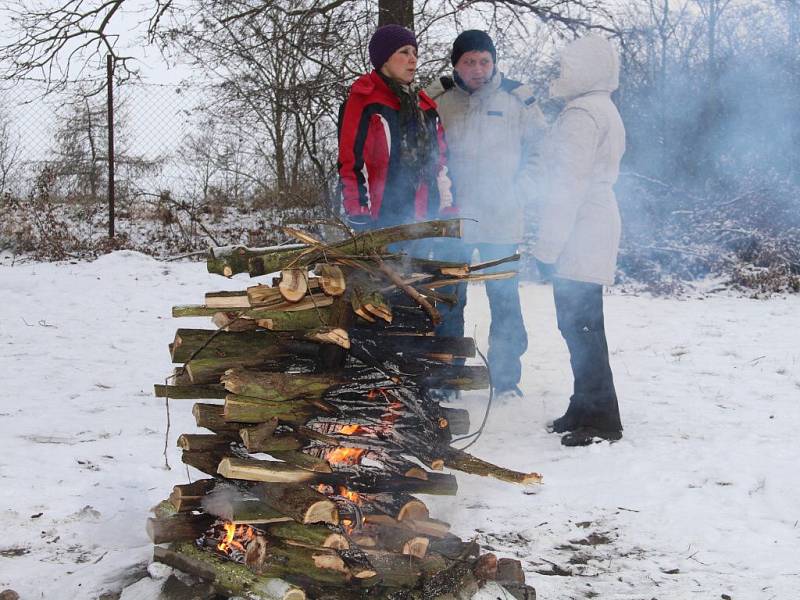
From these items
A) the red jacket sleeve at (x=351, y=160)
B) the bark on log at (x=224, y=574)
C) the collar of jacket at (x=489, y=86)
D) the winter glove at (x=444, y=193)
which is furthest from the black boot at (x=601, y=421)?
the bark on log at (x=224, y=574)

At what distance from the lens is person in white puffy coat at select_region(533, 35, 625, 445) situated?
4.03m

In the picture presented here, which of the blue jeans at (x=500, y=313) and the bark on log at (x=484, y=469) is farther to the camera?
the blue jeans at (x=500, y=313)

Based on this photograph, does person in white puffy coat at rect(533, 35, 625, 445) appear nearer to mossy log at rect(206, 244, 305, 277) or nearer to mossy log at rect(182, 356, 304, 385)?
mossy log at rect(182, 356, 304, 385)

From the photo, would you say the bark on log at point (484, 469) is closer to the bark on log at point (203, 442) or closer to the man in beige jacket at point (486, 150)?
the bark on log at point (203, 442)

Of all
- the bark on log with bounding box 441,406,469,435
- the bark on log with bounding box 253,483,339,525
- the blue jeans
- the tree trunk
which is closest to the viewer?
the bark on log with bounding box 253,483,339,525

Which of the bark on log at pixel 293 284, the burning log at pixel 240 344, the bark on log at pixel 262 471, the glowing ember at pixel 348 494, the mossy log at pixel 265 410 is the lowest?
the glowing ember at pixel 348 494

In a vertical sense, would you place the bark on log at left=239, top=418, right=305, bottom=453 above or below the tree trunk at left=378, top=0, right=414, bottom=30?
below

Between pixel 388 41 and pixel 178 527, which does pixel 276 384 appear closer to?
pixel 178 527

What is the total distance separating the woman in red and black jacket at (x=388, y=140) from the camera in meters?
4.02

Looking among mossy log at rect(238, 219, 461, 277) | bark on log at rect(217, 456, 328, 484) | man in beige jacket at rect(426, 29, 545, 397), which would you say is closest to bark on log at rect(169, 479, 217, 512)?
bark on log at rect(217, 456, 328, 484)

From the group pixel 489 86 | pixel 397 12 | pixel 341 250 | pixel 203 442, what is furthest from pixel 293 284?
pixel 397 12

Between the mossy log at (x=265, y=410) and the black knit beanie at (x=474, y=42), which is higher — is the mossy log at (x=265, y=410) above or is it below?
below

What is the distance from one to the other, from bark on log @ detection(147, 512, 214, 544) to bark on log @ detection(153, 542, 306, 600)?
0.04 m

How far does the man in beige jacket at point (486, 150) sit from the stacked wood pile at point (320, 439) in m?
1.82
